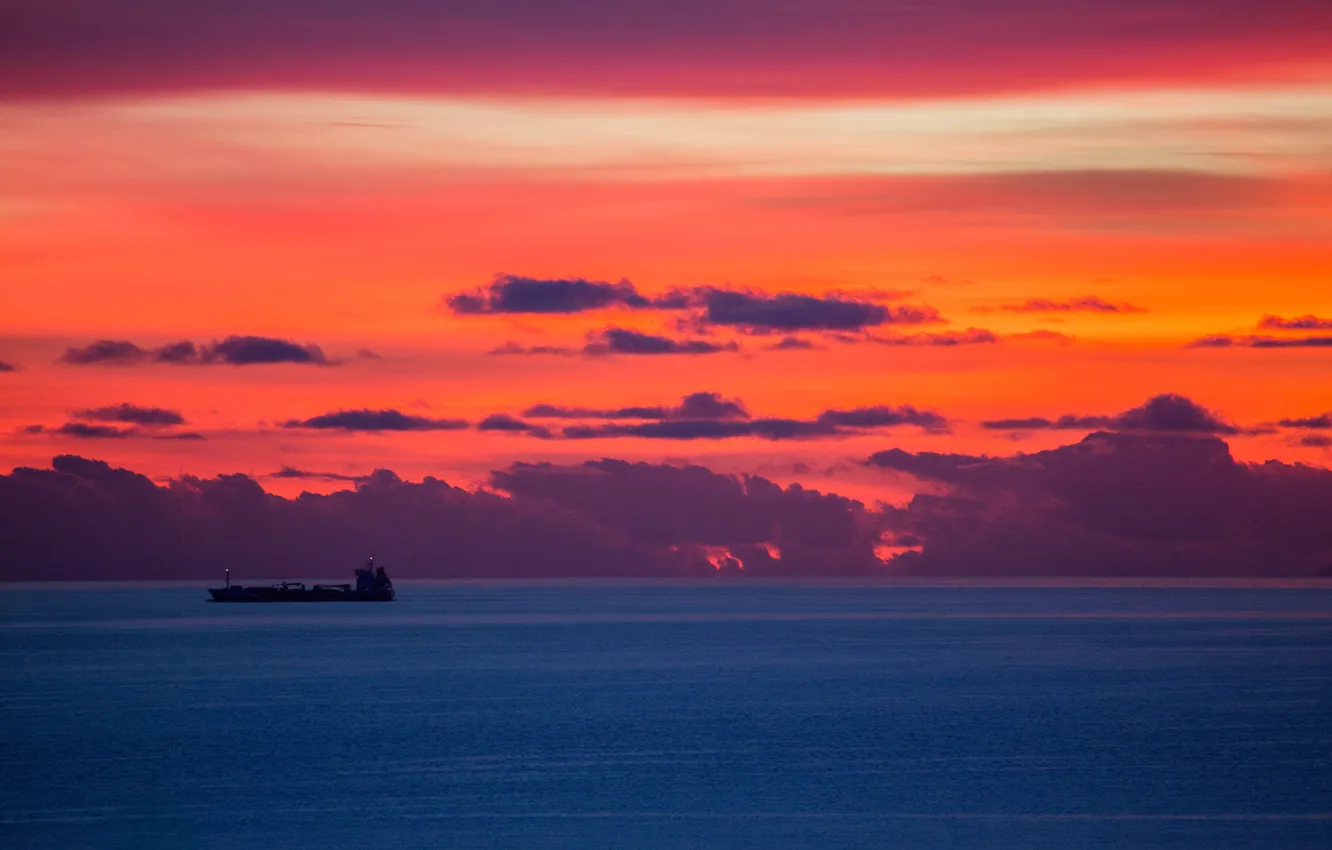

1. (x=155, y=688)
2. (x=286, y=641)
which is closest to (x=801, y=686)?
(x=155, y=688)

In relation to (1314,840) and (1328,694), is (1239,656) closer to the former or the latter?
(1328,694)

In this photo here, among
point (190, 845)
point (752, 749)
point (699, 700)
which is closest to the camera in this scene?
point (190, 845)

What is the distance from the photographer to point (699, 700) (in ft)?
344

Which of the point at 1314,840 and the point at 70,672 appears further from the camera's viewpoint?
the point at 70,672

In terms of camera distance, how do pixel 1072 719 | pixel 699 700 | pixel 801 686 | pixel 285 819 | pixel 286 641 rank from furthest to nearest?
1. pixel 286 641
2. pixel 801 686
3. pixel 699 700
4. pixel 1072 719
5. pixel 285 819

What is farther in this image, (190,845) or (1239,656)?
(1239,656)

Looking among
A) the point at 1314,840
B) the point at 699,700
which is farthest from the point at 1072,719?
the point at 1314,840

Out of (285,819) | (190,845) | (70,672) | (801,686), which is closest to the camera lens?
(190,845)

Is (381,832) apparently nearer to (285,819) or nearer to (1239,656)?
(285,819)

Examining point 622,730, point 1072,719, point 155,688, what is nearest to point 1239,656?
point 1072,719

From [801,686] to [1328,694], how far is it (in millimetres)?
34887

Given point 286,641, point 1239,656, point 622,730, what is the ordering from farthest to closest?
1. point 286,641
2. point 1239,656
3. point 622,730

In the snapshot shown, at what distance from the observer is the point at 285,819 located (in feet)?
194

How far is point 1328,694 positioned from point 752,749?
161 feet
